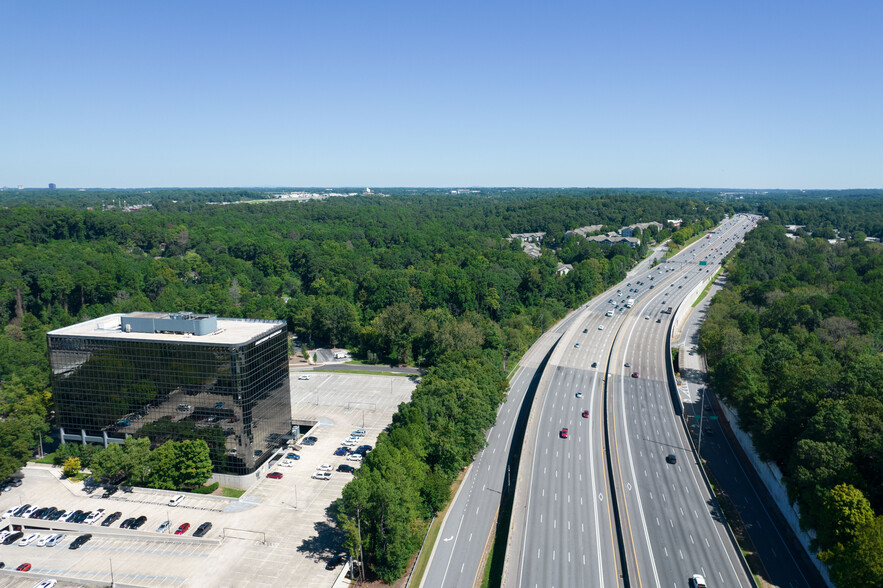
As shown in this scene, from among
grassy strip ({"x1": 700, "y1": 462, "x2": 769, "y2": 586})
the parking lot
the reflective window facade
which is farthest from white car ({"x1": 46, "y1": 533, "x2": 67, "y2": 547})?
grassy strip ({"x1": 700, "y1": 462, "x2": 769, "y2": 586})

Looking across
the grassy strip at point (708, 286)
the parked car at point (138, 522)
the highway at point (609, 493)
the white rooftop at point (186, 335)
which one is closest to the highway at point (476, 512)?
the highway at point (609, 493)

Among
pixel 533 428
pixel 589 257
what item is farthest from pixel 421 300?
pixel 589 257

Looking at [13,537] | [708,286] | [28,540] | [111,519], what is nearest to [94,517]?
[111,519]

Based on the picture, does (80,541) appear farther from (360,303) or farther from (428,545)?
(360,303)

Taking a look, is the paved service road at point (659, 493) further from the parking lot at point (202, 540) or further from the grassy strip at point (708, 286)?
the grassy strip at point (708, 286)

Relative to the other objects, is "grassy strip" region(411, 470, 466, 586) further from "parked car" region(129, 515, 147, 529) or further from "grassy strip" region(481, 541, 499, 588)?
"parked car" region(129, 515, 147, 529)
